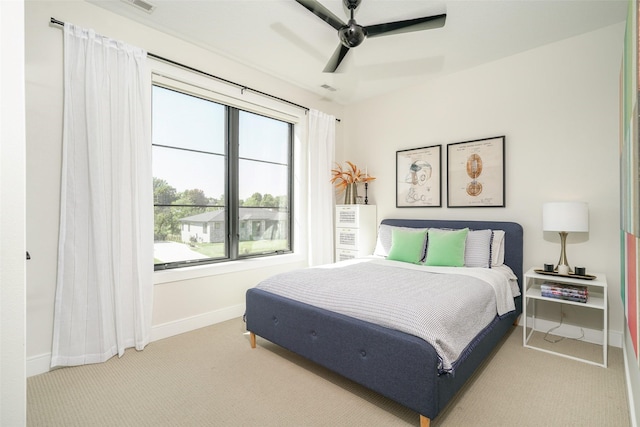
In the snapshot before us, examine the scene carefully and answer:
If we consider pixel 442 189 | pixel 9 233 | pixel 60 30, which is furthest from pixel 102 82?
pixel 442 189

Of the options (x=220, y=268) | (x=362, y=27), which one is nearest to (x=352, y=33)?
(x=362, y=27)

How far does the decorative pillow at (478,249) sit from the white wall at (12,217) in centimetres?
320

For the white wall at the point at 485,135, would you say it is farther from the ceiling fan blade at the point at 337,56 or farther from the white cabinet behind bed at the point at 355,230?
the ceiling fan blade at the point at 337,56

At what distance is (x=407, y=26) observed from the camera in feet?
7.23

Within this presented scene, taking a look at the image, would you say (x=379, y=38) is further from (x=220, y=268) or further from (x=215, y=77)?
(x=220, y=268)

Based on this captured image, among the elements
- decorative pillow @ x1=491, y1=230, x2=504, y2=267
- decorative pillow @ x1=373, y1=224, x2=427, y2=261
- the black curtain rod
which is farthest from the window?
decorative pillow @ x1=491, y1=230, x2=504, y2=267

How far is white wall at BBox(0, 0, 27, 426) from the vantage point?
2.45ft

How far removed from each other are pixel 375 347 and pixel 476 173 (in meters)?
2.55

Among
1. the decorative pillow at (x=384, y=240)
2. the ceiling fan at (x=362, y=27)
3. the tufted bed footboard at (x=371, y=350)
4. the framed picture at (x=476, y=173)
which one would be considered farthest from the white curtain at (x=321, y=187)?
the ceiling fan at (x=362, y=27)

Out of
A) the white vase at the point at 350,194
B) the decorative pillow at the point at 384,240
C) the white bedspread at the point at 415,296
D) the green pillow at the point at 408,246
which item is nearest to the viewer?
the white bedspread at the point at 415,296

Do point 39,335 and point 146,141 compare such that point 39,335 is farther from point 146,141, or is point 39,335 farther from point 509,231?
point 509,231

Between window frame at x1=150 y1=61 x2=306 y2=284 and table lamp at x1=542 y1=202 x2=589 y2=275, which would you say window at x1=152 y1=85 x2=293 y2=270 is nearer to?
window frame at x1=150 y1=61 x2=306 y2=284

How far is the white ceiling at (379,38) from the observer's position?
2.46 meters

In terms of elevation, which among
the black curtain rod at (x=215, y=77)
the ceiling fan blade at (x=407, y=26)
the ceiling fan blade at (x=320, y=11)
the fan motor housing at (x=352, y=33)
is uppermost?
the black curtain rod at (x=215, y=77)
